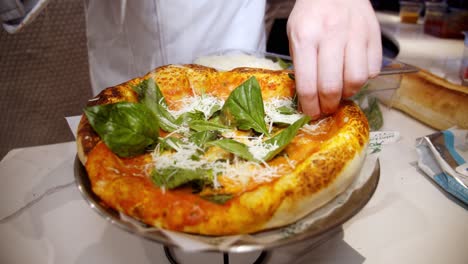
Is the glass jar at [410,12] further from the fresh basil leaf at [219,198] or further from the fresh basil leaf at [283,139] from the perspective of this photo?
the fresh basil leaf at [219,198]

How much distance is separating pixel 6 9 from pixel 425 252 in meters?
0.89

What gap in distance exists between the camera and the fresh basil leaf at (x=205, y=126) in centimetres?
67

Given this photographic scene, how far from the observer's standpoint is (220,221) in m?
0.47

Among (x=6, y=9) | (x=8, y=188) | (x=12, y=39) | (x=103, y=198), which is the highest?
(x=6, y=9)

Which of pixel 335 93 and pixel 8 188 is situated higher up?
pixel 335 93

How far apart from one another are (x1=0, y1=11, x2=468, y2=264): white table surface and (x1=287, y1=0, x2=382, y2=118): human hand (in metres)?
0.28

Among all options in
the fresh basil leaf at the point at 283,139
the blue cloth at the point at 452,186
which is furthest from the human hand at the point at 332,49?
the blue cloth at the point at 452,186

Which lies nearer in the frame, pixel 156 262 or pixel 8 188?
pixel 156 262

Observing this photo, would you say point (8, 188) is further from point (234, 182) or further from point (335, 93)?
point (335, 93)

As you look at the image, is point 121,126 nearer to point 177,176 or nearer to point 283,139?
point 177,176

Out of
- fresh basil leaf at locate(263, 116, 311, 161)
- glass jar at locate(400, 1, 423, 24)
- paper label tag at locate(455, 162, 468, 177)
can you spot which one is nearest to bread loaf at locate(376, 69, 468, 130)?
paper label tag at locate(455, 162, 468, 177)

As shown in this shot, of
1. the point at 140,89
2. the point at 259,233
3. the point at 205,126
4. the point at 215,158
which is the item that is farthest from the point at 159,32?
the point at 259,233

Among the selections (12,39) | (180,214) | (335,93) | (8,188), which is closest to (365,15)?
(335,93)

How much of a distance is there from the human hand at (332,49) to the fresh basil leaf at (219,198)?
0.25 m
